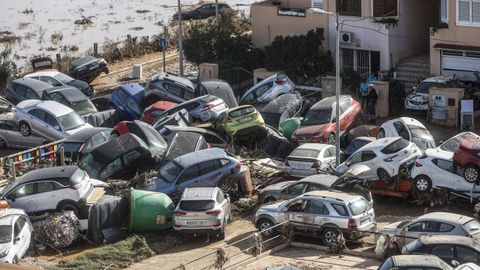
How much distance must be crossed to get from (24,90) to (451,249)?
75.5 ft

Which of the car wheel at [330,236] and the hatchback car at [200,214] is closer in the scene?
the car wheel at [330,236]

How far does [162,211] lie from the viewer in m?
28.1

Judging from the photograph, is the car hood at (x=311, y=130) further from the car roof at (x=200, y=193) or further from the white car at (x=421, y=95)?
the car roof at (x=200, y=193)

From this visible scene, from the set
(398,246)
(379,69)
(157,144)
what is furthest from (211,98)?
(398,246)

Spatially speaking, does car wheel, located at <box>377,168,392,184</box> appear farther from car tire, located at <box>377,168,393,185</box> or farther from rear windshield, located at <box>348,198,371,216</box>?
rear windshield, located at <box>348,198,371,216</box>

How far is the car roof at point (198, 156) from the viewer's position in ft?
98.9

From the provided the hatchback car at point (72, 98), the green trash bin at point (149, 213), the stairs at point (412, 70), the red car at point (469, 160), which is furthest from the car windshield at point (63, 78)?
the red car at point (469, 160)

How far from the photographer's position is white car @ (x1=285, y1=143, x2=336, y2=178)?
30.8 meters

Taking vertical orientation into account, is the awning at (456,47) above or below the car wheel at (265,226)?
above

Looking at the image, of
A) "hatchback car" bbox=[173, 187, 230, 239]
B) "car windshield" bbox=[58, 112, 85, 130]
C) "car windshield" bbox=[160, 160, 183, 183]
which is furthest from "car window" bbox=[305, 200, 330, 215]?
"car windshield" bbox=[58, 112, 85, 130]

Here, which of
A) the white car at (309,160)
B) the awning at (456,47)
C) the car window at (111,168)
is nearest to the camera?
the white car at (309,160)

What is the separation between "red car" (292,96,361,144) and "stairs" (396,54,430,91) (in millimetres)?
5600

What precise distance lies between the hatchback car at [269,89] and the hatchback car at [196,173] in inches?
364

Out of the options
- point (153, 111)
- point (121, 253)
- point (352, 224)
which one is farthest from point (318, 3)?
point (121, 253)
